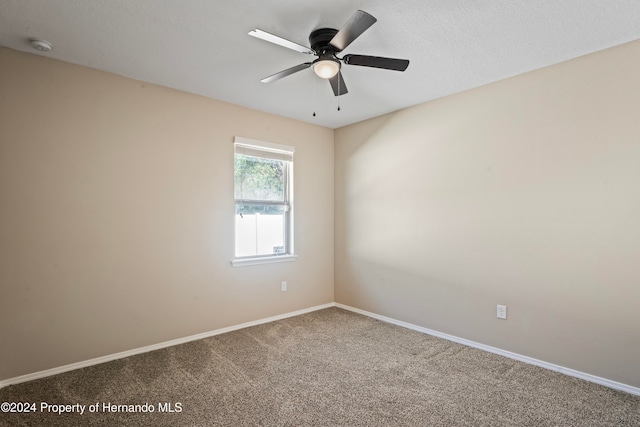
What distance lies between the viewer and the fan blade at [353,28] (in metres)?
1.78

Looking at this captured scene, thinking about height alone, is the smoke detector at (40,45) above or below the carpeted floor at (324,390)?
above

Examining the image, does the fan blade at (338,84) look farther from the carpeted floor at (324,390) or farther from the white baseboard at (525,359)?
the white baseboard at (525,359)

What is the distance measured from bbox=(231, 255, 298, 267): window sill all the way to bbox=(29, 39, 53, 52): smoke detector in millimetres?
2389

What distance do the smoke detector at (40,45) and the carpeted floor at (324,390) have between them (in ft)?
8.16

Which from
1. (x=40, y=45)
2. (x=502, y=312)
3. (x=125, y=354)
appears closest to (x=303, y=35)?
Answer: (x=40, y=45)

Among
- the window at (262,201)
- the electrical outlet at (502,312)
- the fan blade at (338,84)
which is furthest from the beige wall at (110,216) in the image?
the electrical outlet at (502,312)

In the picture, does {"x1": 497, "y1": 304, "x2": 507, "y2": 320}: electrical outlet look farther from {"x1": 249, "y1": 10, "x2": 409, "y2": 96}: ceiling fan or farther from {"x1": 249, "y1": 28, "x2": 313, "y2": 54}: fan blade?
{"x1": 249, "y1": 28, "x2": 313, "y2": 54}: fan blade

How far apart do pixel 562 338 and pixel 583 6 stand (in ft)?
7.84

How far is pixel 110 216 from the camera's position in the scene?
9.55ft

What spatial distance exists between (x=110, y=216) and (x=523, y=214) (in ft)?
11.9

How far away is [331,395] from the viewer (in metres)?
2.33

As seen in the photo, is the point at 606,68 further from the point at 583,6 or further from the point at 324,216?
the point at 324,216

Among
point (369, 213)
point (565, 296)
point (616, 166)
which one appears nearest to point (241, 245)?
point (369, 213)

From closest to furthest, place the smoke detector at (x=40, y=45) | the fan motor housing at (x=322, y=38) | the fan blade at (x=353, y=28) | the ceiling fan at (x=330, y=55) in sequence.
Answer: the fan blade at (x=353, y=28), the ceiling fan at (x=330, y=55), the fan motor housing at (x=322, y=38), the smoke detector at (x=40, y=45)
